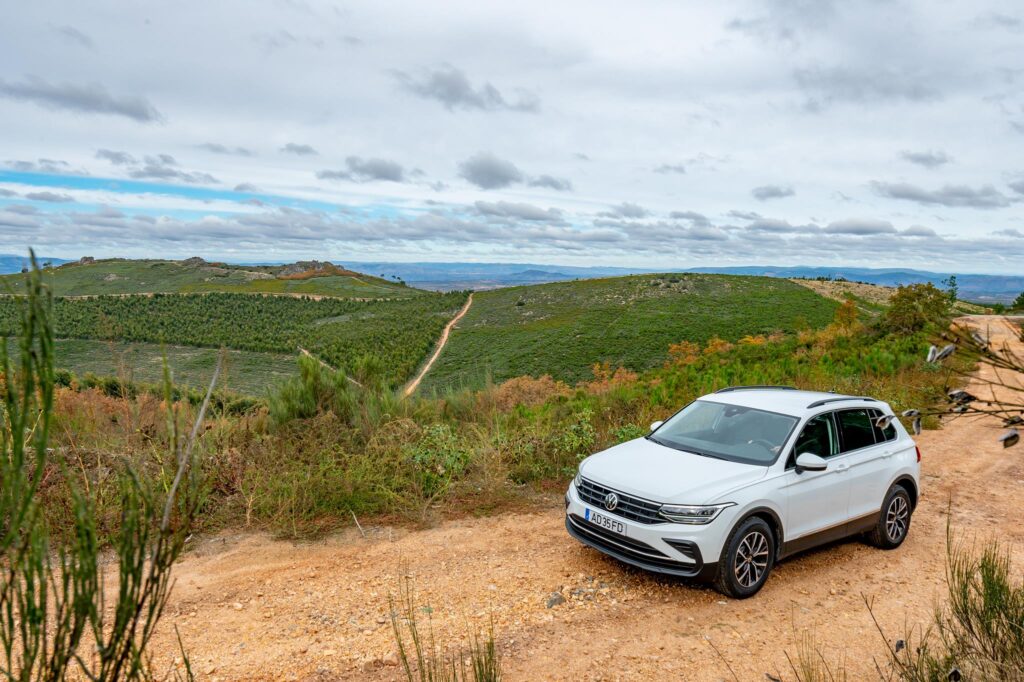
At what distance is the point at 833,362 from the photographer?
18.9 meters

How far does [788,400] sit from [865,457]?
974 mm

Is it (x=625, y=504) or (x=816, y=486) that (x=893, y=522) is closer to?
(x=816, y=486)

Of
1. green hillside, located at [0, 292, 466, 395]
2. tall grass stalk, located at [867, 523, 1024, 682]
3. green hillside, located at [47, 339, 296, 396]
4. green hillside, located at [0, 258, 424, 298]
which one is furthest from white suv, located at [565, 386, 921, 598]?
green hillside, located at [0, 258, 424, 298]

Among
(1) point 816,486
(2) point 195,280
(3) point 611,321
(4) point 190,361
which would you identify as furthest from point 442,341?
(2) point 195,280

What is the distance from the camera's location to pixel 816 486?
255 inches

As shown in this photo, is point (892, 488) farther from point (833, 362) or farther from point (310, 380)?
point (833, 362)

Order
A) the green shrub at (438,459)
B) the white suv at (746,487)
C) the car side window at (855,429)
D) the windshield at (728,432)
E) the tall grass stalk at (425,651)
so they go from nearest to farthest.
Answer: the tall grass stalk at (425,651)
the white suv at (746,487)
the windshield at (728,432)
the car side window at (855,429)
the green shrub at (438,459)

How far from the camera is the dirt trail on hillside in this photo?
4.87 metres

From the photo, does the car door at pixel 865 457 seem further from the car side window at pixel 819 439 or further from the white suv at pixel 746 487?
the car side window at pixel 819 439

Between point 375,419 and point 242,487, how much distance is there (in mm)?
2430

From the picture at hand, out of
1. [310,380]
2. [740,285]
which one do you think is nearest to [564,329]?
[740,285]

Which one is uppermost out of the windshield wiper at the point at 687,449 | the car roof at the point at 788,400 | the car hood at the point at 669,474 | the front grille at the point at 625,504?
the car roof at the point at 788,400

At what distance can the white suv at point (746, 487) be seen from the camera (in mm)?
5734

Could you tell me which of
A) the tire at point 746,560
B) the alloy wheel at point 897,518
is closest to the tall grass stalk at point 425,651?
the tire at point 746,560
